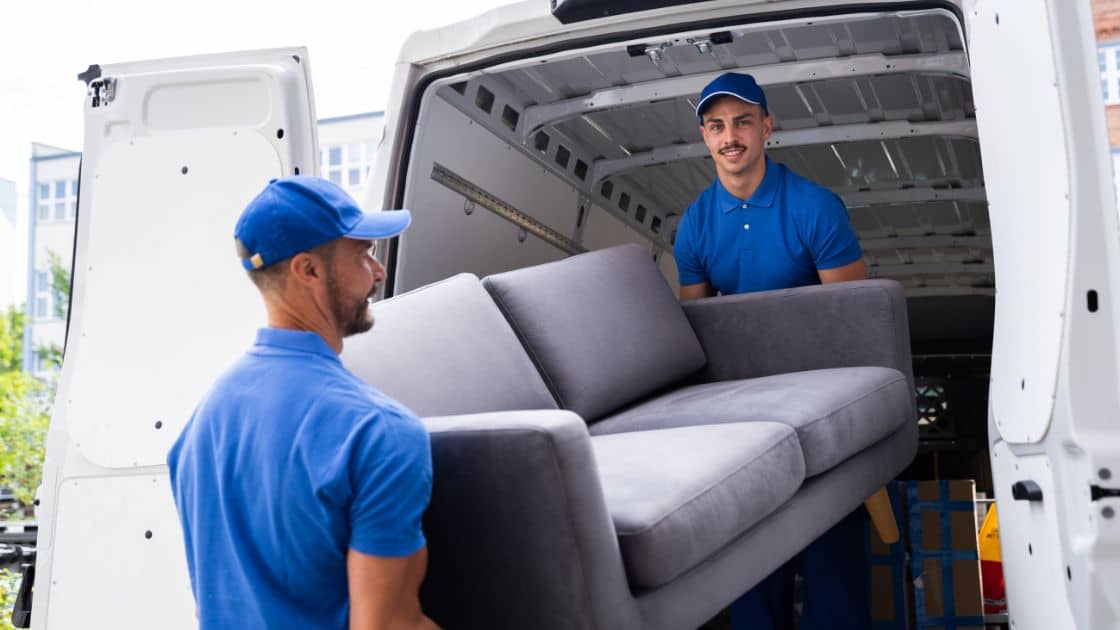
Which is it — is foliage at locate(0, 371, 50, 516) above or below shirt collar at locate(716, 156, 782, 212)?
below

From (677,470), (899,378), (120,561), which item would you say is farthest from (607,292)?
(120,561)

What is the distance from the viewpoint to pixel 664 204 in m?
6.14

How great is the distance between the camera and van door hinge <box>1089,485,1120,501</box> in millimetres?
1868

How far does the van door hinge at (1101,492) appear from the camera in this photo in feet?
6.13

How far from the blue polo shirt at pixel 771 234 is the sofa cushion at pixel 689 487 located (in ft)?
4.55

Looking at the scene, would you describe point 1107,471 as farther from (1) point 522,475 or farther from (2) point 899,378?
(2) point 899,378

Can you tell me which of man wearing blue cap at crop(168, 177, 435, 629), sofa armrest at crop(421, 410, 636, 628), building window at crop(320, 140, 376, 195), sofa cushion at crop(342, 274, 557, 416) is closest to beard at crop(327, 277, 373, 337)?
man wearing blue cap at crop(168, 177, 435, 629)

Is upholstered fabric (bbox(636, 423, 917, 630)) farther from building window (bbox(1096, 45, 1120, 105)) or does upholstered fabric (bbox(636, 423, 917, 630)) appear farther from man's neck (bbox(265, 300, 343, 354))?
building window (bbox(1096, 45, 1120, 105))

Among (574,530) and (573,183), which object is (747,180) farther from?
(574,530)

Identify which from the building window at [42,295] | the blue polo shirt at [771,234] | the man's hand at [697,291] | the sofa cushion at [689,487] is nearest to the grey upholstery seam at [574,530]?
A: the sofa cushion at [689,487]

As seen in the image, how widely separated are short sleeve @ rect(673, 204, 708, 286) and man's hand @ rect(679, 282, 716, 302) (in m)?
0.02

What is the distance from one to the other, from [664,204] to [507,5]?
293 centimetres

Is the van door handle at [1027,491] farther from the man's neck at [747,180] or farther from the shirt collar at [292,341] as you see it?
the man's neck at [747,180]

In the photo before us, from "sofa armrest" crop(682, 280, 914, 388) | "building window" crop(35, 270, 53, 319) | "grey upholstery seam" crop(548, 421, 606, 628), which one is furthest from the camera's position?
"building window" crop(35, 270, 53, 319)
